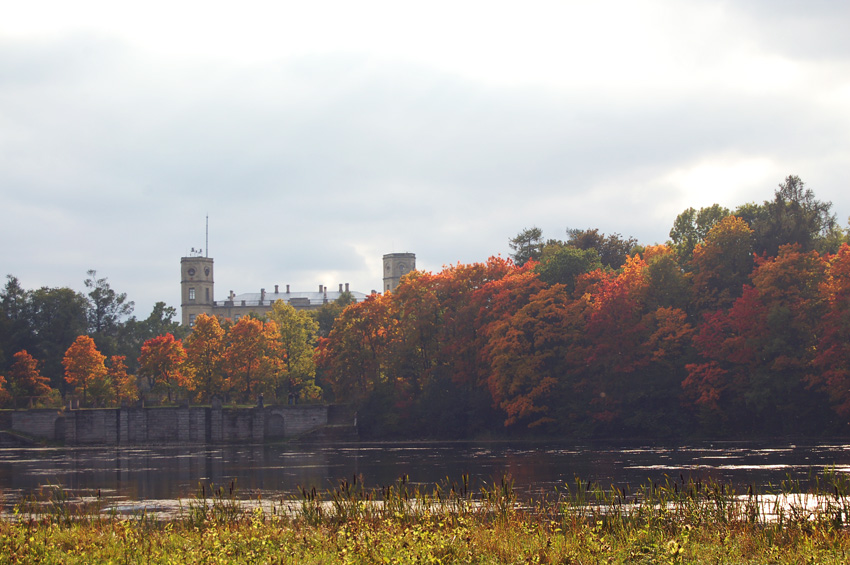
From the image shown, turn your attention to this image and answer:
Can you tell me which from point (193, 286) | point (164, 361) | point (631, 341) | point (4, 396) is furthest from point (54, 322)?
point (193, 286)

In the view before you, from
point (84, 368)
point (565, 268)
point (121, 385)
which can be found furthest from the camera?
point (121, 385)

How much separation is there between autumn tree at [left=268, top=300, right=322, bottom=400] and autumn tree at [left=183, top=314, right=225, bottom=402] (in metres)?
5.73

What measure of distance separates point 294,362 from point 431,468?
55304 mm

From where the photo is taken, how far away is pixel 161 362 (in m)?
98.4

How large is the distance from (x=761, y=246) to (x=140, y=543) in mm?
56953

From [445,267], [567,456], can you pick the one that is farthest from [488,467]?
[445,267]

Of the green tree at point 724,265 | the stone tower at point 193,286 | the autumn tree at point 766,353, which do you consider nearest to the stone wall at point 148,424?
the green tree at point 724,265

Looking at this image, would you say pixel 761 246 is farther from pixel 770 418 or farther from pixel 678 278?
pixel 770 418

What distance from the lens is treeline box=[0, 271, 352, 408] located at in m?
93.1

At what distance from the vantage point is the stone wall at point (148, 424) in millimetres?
85500

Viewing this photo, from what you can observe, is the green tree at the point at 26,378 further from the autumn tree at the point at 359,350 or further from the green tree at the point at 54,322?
the autumn tree at the point at 359,350

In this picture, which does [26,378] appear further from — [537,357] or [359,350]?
[537,357]

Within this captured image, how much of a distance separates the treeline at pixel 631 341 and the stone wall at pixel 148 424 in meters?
8.30

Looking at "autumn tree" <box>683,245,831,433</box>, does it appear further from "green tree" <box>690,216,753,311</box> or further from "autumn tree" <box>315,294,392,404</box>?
"autumn tree" <box>315,294,392,404</box>
